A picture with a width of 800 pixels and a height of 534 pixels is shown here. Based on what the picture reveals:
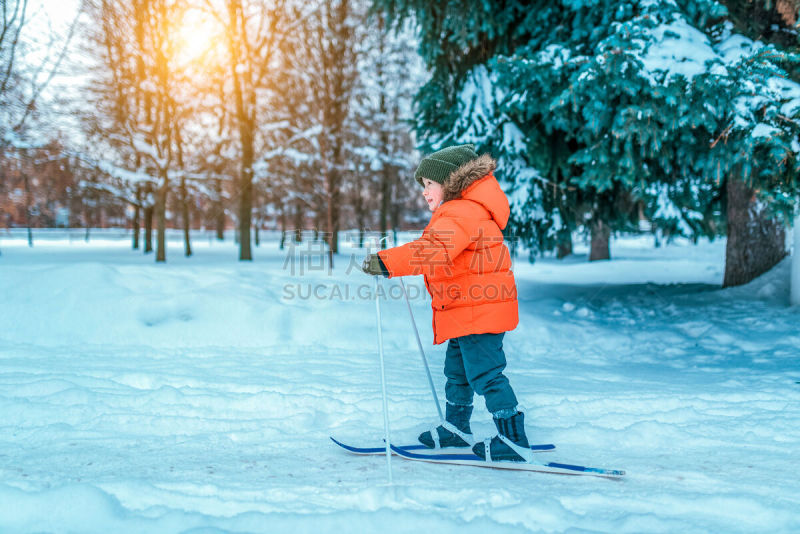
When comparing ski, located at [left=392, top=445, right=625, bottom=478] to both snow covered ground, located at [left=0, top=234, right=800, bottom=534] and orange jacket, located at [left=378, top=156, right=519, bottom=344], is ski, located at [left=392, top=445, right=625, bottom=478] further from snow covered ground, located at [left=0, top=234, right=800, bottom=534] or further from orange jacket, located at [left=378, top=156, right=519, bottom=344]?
orange jacket, located at [left=378, top=156, right=519, bottom=344]

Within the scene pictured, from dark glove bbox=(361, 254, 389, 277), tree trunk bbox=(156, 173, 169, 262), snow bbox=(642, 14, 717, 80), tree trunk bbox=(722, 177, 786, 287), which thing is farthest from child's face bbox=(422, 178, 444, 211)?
tree trunk bbox=(156, 173, 169, 262)

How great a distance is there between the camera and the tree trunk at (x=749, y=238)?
295 inches

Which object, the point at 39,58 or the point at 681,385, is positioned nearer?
the point at 681,385

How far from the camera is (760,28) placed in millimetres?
6312

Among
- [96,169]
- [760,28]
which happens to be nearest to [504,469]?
[760,28]

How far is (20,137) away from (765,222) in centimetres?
1349

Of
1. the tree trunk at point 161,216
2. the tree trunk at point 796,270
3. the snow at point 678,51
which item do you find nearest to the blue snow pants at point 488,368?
the snow at point 678,51

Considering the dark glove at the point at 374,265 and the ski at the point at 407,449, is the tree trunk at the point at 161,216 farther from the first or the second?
the dark glove at the point at 374,265

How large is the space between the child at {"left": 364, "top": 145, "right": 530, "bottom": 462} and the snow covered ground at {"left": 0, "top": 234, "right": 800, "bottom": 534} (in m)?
0.40

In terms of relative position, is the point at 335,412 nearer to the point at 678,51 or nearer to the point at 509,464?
the point at 509,464

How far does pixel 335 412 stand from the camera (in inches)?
136

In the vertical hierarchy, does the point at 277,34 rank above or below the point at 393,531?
above

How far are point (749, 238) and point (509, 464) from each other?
23.3 feet

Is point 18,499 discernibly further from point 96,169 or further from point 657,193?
point 96,169
